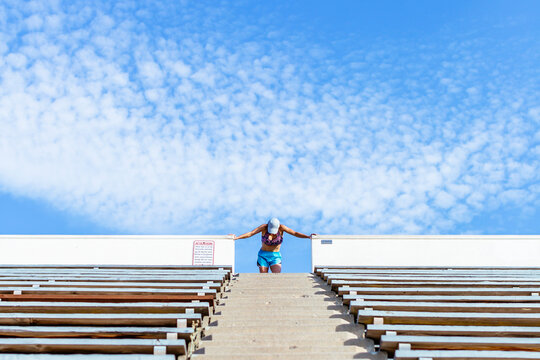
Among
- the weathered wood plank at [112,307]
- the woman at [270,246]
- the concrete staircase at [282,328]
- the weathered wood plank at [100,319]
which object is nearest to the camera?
the concrete staircase at [282,328]

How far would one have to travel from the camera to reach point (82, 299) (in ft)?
20.4

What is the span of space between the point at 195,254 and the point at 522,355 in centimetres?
593

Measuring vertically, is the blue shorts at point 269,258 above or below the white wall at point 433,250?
below

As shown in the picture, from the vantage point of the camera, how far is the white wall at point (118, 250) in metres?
9.75

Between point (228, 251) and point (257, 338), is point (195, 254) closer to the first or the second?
point (228, 251)

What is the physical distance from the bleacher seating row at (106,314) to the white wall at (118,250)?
4.95 ft

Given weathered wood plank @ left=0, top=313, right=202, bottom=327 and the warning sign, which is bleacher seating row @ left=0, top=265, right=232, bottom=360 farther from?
the warning sign

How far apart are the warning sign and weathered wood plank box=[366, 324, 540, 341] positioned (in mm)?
4847

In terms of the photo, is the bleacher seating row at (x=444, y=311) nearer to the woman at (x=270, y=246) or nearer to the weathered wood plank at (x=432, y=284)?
the weathered wood plank at (x=432, y=284)

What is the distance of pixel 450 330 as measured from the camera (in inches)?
203

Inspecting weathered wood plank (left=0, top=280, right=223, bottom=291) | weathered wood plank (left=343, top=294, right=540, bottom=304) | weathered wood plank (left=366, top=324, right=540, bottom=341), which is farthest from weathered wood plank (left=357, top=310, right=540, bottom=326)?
weathered wood plank (left=0, top=280, right=223, bottom=291)

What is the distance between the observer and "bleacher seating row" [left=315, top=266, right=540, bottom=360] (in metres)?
4.86

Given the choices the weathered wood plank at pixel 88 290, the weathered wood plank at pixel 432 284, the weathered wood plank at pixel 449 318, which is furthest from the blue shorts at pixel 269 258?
the weathered wood plank at pixel 449 318

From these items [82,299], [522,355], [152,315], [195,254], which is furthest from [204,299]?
[195,254]
